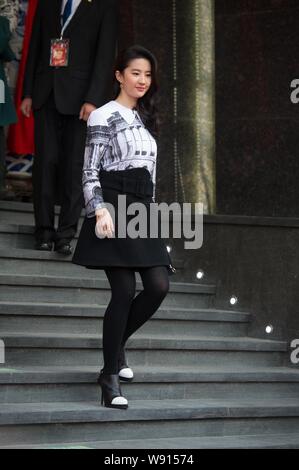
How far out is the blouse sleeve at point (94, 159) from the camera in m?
6.23

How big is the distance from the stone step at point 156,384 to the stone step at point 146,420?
0.26 ft

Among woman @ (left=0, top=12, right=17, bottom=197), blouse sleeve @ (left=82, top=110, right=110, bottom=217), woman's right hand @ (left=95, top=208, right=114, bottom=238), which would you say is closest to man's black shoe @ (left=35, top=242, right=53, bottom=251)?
woman @ (left=0, top=12, right=17, bottom=197)

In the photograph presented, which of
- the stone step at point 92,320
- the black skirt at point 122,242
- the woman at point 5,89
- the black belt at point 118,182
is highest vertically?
the woman at point 5,89

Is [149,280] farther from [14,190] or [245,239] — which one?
[14,190]

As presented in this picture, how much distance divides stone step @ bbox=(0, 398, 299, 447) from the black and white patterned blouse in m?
1.02

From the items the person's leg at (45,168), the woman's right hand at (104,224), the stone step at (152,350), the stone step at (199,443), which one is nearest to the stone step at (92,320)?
the stone step at (152,350)

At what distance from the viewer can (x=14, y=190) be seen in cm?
1015

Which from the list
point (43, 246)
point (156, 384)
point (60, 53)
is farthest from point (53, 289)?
point (60, 53)

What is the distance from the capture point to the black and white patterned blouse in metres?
6.34

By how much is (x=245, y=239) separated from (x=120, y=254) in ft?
6.96

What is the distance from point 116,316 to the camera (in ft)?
20.4

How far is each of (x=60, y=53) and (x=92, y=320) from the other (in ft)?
6.13

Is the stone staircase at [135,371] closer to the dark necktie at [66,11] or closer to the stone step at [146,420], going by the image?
the stone step at [146,420]

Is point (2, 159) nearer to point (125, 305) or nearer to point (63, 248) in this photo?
point (63, 248)
